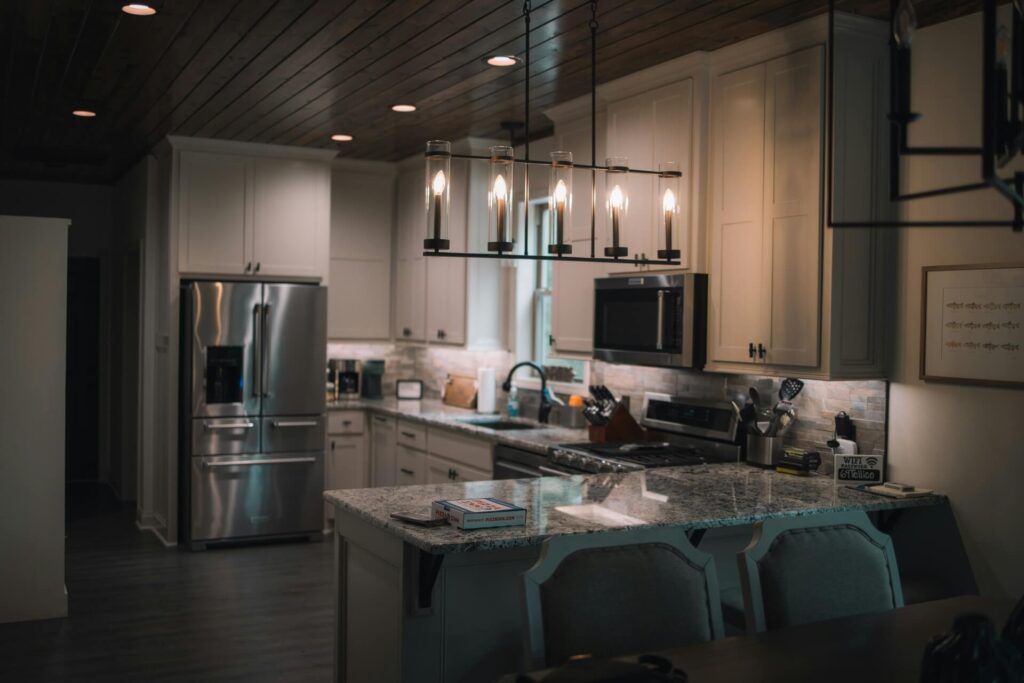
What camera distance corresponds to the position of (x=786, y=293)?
11.8ft

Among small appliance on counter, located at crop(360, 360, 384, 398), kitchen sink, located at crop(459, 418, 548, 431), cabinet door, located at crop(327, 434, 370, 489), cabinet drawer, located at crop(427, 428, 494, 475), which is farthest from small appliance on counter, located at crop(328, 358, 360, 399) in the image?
kitchen sink, located at crop(459, 418, 548, 431)

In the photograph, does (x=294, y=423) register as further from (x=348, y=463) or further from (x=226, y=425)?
(x=348, y=463)

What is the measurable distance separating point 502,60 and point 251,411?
2.94 m

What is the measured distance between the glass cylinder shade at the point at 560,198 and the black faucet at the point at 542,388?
229 centimetres

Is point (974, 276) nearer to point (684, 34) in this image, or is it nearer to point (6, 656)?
point (684, 34)

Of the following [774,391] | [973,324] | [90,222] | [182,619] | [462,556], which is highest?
A: [90,222]

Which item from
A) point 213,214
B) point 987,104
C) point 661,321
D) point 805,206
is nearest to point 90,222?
point 213,214

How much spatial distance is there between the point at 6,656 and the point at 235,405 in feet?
7.13

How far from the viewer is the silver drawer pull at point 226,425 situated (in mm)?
5867

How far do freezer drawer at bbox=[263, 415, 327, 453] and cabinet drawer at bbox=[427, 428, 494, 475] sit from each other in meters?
0.86

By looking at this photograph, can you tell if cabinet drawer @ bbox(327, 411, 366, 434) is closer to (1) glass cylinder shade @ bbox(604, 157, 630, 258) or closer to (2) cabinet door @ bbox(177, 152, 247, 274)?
(2) cabinet door @ bbox(177, 152, 247, 274)

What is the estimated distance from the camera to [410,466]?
592 cm

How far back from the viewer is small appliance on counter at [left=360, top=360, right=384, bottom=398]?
6.81 metres

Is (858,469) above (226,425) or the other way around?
above
